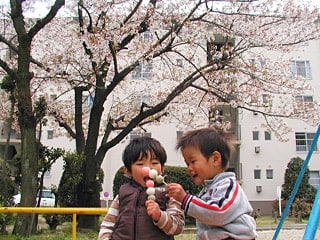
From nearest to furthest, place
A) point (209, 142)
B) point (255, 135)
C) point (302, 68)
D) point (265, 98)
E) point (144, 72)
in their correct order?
point (209, 142), point (265, 98), point (144, 72), point (255, 135), point (302, 68)

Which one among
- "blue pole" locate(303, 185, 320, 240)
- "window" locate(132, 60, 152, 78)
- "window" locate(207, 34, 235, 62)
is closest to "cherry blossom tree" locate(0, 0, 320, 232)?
"window" locate(207, 34, 235, 62)

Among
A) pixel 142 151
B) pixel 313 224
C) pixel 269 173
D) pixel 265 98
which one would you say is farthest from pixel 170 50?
pixel 269 173

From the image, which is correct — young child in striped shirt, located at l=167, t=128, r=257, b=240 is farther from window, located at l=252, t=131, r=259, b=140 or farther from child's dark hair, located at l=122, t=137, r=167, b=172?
window, located at l=252, t=131, r=259, b=140

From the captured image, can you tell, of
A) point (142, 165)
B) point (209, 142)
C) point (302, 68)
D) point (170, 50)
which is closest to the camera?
point (209, 142)

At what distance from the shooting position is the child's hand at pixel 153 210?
160 centimetres

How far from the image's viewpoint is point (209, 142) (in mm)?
1690

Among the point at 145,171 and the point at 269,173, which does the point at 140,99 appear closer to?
the point at 269,173

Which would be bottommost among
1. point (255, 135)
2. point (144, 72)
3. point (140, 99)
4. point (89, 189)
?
point (89, 189)

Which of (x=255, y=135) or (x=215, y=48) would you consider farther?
(x=255, y=135)

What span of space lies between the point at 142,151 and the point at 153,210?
13.1 inches

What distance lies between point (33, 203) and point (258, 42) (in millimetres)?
5605

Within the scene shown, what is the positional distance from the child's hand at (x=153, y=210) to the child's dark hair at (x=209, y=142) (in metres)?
0.28

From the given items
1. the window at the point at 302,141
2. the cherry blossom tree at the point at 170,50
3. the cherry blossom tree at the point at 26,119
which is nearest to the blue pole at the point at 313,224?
the cherry blossom tree at the point at 26,119

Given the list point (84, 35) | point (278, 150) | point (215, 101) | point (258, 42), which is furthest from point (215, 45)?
point (278, 150)
